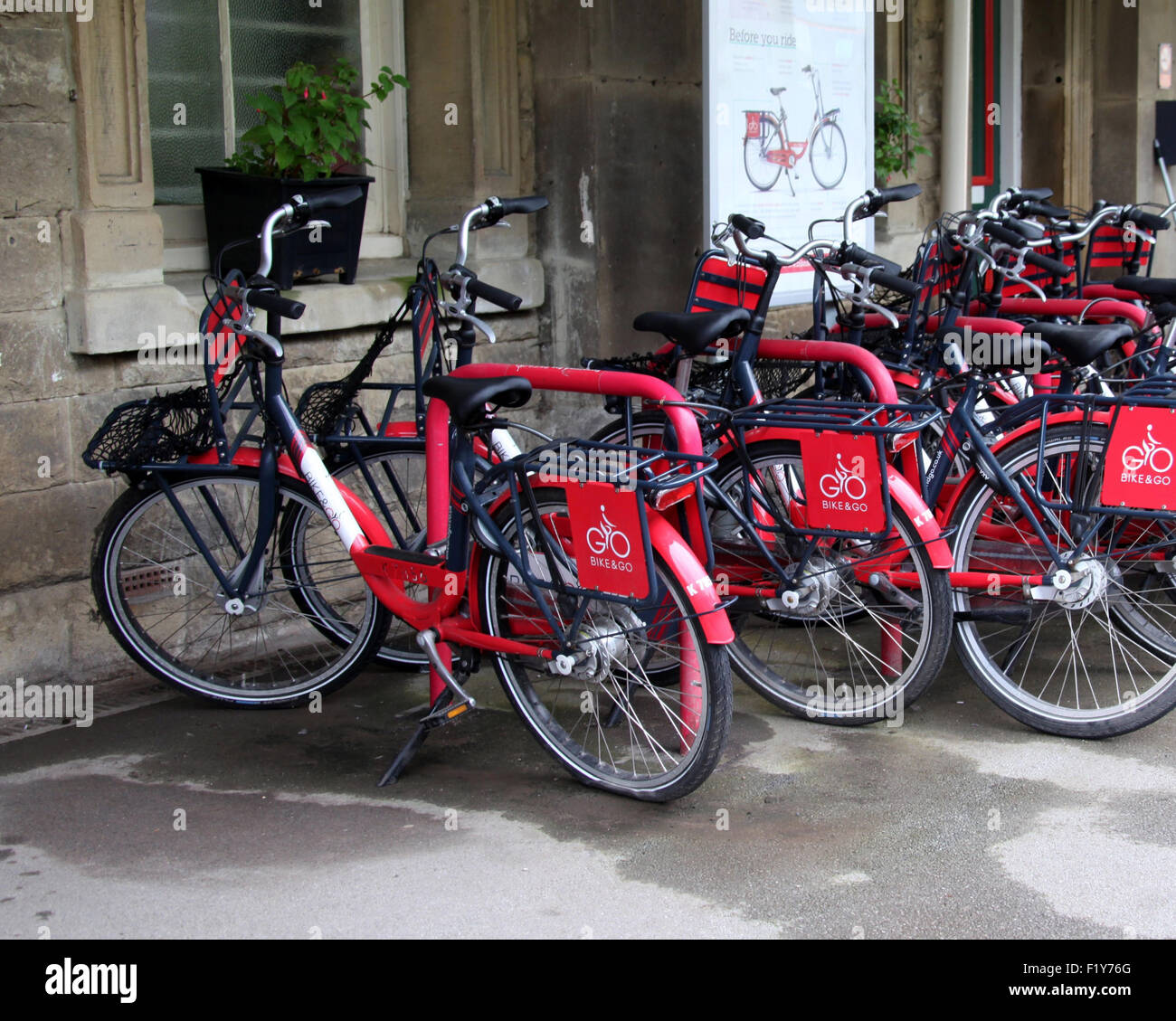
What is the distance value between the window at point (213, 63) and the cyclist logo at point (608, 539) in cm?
228

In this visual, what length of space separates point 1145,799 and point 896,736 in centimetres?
73

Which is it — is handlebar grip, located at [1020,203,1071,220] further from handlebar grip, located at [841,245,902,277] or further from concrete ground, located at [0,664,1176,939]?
concrete ground, located at [0,664,1176,939]

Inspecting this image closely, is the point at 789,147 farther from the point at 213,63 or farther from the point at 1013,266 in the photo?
the point at 213,63

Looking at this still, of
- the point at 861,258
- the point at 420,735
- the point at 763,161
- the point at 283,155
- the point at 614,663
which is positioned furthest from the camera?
the point at 763,161

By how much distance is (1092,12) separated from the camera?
32.3ft

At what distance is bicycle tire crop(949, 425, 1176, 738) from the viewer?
168 inches

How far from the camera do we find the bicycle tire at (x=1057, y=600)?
427cm

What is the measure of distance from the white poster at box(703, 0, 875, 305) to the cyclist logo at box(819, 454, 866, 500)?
76.1 inches

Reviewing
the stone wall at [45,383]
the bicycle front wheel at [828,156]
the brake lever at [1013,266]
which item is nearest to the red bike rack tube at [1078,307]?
the brake lever at [1013,266]

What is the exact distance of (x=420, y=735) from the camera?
Result: 4.11 meters

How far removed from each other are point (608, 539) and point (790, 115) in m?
3.14

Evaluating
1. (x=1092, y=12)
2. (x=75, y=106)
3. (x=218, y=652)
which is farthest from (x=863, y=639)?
(x=1092, y=12)

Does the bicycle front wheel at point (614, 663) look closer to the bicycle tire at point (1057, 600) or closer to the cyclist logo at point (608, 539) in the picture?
the cyclist logo at point (608, 539)

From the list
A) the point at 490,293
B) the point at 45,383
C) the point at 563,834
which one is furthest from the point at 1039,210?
the point at 45,383
